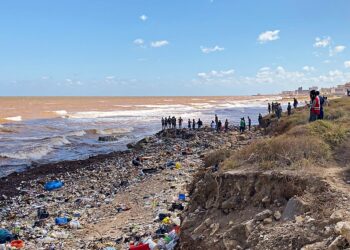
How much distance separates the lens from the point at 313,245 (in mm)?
4930

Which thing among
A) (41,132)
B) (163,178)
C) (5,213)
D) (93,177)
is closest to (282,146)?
(163,178)

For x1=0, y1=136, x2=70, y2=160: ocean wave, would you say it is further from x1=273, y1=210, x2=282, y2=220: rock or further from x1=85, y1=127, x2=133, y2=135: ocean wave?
x1=273, y1=210, x2=282, y2=220: rock

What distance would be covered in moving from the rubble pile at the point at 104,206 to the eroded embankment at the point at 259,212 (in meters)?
0.93

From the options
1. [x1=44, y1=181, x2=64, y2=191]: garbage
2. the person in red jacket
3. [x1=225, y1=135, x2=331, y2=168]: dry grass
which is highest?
the person in red jacket

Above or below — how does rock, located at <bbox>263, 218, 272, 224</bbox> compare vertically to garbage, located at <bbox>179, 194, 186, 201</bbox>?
above

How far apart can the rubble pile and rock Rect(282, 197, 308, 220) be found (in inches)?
101

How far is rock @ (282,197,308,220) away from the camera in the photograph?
594 cm

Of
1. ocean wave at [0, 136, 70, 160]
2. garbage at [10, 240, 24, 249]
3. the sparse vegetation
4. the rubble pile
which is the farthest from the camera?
ocean wave at [0, 136, 70, 160]

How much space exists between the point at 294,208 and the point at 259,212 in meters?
0.69

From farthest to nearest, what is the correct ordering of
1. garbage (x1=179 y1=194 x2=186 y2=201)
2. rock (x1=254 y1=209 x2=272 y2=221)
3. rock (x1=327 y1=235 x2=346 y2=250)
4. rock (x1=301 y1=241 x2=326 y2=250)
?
1. garbage (x1=179 y1=194 x2=186 y2=201)
2. rock (x1=254 y1=209 x2=272 y2=221)
3. rock (x1=301 y1=241 x2=326 y2=250)
4. rock (x1=327 y1=235 x2=346 y2=250)

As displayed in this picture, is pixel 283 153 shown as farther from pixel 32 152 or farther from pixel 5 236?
pixel 32 152

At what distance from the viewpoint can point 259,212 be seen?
21.6 ft

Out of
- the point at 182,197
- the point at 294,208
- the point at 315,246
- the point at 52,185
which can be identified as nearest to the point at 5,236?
the point at 182,197

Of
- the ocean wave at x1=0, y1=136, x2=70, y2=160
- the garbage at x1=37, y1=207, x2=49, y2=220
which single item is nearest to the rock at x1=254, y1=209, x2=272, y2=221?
the garbage at x1=37, y1=207, x2=49, y2=220
